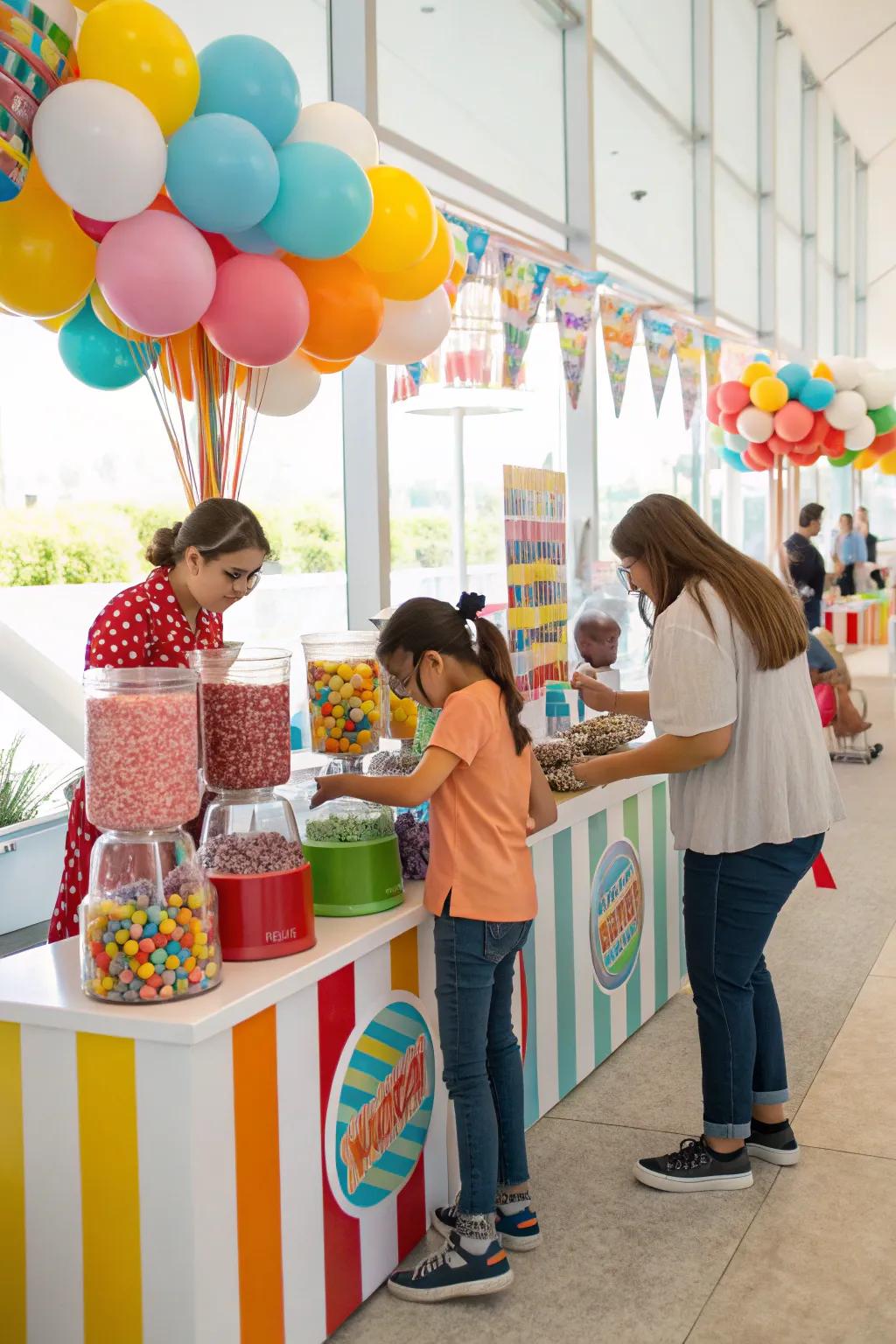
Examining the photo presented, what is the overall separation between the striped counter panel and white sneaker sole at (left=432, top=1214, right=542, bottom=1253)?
1.30ft

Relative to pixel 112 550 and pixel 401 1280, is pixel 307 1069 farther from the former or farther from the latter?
pixel 112 550

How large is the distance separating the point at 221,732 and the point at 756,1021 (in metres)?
1.43

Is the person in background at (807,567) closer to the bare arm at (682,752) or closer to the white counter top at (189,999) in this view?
the bare arm at (682,752)

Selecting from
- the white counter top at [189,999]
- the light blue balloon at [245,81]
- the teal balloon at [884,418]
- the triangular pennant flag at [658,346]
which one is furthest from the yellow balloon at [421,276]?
the teal balloon at [884,418]

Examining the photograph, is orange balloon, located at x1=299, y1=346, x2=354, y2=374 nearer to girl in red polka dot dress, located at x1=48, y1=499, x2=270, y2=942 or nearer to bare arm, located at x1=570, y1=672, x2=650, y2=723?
girl in red polka dot dress, located at x1=48, y1=499, x2=270, y2=942

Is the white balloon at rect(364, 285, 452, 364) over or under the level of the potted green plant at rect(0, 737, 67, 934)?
over

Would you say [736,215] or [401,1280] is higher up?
[736,215]

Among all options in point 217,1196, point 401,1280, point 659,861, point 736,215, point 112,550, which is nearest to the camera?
point 217,1196

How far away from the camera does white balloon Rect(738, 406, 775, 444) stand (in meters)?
8.55

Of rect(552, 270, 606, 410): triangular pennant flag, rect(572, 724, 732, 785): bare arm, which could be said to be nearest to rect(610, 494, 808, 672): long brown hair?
rect(572, 724, 732, 785): bare arm

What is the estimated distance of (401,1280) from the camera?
2287 mm

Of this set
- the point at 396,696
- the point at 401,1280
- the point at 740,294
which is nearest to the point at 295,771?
→ the point at 396,696

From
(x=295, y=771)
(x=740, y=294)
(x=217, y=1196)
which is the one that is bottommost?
(x=217, y=1196)

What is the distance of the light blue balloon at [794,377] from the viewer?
8570 millimetres
